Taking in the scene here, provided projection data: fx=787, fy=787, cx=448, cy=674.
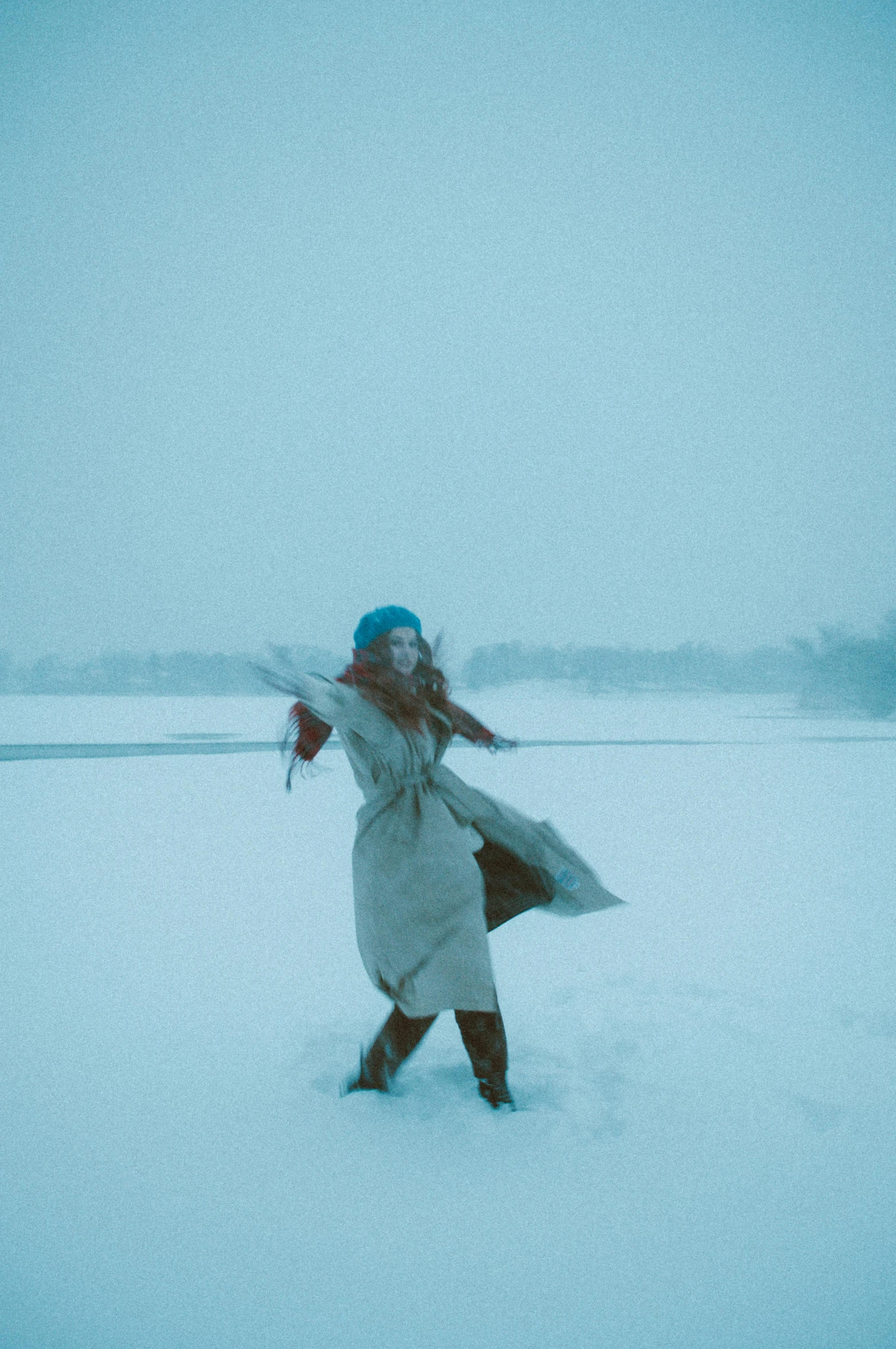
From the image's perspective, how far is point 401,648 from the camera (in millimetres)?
2520

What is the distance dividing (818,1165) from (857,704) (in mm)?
39147

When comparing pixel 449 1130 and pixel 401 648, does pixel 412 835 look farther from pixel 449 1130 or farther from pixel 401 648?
pixel 449 1130

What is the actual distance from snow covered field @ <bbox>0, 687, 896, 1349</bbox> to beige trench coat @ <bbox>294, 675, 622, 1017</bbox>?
0.82 ft

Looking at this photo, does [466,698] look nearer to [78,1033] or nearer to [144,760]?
[144,760]

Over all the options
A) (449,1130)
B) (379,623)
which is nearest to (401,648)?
(379,623)

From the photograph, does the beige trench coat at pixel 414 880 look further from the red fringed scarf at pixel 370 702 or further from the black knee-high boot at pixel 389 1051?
the black knee-high boot at pixel 389 1051

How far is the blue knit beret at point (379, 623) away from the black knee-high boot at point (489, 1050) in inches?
49.6

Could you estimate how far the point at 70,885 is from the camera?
5461 mm

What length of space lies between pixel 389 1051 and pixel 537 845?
86 cm

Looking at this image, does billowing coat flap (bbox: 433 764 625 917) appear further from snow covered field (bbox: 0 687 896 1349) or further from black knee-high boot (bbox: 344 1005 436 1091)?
black knee-high boot (bbox: 344 1005 436 1091)

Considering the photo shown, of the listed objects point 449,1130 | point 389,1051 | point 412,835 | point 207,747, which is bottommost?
point 207,747

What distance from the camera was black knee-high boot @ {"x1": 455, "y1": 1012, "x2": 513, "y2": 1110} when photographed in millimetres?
2574

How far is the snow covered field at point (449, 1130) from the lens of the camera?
1870mm

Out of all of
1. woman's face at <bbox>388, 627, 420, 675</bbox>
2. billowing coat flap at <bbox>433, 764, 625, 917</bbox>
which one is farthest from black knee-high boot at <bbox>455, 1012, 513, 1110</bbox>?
woman's face at <bbox>388, 627, 420, 675</bbox>
